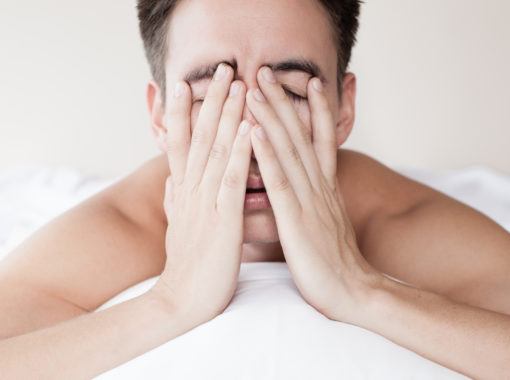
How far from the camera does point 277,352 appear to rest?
683 mm

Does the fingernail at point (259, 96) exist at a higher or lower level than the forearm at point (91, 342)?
higher

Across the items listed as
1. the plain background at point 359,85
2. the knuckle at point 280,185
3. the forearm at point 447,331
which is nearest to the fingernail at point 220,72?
the knuckle at point 280,185

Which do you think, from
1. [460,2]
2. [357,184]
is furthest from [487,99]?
[357,184]

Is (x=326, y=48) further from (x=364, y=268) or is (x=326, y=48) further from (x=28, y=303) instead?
(x=28, y=303)

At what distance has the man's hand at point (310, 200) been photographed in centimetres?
81

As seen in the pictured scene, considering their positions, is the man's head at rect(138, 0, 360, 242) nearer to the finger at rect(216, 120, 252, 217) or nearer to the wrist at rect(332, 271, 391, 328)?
the finger at rect(216, 120, 252, 217)

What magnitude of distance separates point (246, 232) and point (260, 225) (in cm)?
3

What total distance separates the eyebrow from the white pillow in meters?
0.43

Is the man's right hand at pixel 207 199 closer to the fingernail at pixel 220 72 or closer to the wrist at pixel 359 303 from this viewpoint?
the fingernail at pixel 220 72

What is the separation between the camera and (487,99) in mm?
2236

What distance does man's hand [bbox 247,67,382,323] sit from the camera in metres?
0.81

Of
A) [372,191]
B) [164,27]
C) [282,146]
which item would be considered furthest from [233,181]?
[372,191]

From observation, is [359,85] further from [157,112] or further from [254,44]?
[254,44]

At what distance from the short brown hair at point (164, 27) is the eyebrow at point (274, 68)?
16 cm
